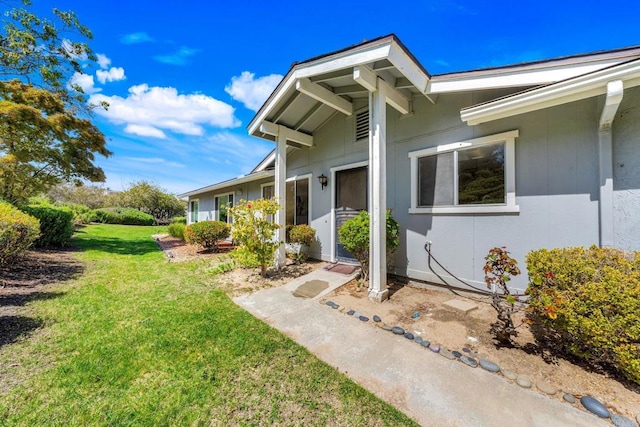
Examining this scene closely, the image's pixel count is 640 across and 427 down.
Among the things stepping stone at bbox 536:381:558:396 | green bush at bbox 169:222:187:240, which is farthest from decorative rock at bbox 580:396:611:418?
green bush at bbox 169:222:187:240

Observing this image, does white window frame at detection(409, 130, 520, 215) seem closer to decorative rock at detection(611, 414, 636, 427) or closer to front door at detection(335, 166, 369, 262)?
front door at detection(335, 166, 369, 262)

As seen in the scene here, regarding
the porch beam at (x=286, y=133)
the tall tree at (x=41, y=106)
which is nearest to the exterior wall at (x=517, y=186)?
the porch beam at (x=286, y=133)

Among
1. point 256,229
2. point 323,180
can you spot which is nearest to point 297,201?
point 323,180

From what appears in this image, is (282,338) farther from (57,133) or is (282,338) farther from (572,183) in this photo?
(57,133)

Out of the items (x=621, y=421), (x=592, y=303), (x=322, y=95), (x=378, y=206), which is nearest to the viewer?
(x=621, y=421)

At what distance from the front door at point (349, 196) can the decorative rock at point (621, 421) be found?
191 inches

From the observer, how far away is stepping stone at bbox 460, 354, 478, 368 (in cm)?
278

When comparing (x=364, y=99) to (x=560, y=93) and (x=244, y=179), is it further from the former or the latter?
(x=244, y=179)

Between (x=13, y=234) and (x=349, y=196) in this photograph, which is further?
(x=349, y=196)

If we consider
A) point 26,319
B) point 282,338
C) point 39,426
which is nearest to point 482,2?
point 282,338

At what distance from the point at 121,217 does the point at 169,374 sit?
31.0 metres

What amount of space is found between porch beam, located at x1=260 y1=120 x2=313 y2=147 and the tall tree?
877 cm

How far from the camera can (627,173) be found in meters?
3.42

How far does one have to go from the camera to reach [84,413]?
6.91ft
